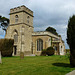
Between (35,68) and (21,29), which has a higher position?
(21,29)

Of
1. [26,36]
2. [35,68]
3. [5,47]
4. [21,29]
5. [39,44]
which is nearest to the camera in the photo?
[35,68]

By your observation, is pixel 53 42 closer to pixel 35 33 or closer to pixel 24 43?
pixel 35 33

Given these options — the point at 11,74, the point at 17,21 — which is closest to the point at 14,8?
the point at 17,21

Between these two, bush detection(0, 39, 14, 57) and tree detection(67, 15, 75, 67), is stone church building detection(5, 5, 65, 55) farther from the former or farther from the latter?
tree detection(67, 15, 75, 67)

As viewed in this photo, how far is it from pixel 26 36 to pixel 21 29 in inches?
94.5

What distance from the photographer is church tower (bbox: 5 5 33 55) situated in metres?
27.3

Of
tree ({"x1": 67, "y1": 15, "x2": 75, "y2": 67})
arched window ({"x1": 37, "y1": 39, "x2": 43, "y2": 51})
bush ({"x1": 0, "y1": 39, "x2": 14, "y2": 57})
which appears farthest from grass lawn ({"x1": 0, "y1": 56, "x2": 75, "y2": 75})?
arched window ({"x1": 37, "y1": 39, "x2": 43, "y2": 51})

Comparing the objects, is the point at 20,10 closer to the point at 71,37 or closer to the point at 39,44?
the point at 39,44

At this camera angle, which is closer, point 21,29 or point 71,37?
point 71,37

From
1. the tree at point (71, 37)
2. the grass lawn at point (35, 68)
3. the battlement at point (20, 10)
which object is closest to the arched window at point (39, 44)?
the battlement at point (20, 10)

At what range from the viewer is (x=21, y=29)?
2762 centimetres

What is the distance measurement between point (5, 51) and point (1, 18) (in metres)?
21.7

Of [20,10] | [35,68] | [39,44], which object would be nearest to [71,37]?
[35,68]

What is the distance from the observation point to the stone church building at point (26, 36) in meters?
27.3
